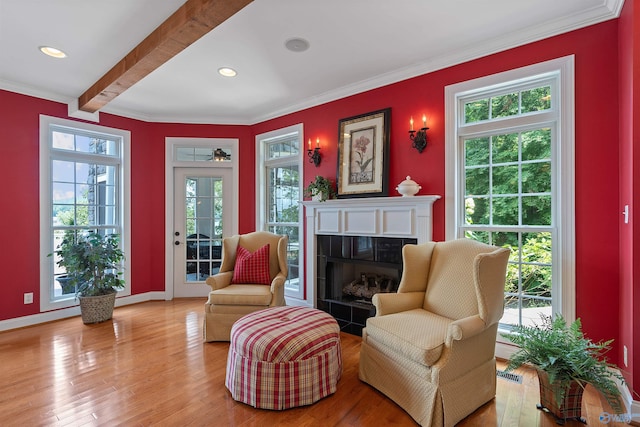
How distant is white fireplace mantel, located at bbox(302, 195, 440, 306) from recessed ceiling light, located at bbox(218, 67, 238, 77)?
161 cm

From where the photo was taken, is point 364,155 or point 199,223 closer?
point 364,155

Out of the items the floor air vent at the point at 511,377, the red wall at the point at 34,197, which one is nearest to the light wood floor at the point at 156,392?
the floor air vent at the point at 511,377

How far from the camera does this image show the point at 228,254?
364 centimetres

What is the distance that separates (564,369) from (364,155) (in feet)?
8.06

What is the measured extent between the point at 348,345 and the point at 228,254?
1617 millimetres

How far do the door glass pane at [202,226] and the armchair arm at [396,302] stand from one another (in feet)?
10.4

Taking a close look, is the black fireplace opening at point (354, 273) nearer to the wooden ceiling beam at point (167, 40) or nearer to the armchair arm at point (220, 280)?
the armchair arm at point (220, 280)

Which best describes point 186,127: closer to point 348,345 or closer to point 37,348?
point 37,348

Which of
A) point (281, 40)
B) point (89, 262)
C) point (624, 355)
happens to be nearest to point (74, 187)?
point (89, 262)

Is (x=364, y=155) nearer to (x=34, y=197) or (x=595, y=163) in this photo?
(x=595, y=163)

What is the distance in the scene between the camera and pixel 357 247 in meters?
3.52

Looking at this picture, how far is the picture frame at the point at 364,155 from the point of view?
3.39 m

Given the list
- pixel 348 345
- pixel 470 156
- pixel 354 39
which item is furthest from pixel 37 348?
pixel 470 156

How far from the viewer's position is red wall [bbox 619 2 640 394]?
75.3 inches
